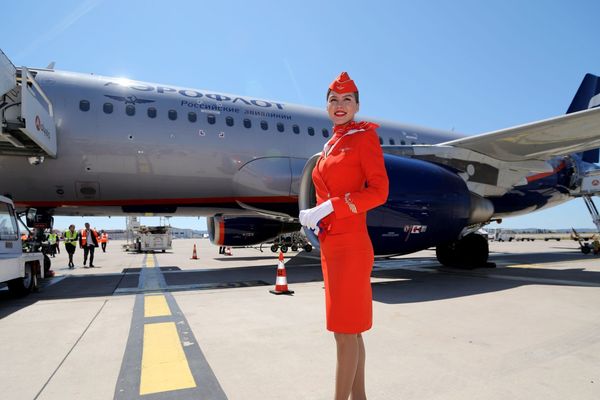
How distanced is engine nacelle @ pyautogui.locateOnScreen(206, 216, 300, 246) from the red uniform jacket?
333 inches

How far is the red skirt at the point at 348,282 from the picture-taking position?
1.79m

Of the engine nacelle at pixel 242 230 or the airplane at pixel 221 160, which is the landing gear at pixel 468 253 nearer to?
the airplane at pixel 221 160

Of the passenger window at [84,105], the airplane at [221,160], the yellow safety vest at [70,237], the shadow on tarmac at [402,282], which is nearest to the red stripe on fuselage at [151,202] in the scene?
the airplane at [221,160]

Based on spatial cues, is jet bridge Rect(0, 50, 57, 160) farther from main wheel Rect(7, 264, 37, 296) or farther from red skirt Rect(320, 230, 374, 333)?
red skirt Rect(320, 230, 374, 333)

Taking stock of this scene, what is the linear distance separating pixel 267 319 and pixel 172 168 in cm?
496

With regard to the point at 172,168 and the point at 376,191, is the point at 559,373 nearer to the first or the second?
the point at 376,191

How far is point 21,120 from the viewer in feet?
18.2

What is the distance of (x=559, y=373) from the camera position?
2.52m

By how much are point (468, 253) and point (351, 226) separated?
8290 mm

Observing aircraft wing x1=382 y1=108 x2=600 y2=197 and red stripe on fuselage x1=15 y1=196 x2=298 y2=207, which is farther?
red stripe on fuselage x1=15 y1=196 x2=298 y2=207

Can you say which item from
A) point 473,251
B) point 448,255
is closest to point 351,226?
point 473,251

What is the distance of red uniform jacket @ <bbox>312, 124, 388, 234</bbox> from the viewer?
1814mm

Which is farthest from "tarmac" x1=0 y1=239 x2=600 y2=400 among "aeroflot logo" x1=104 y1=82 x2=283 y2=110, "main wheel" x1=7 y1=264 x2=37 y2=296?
"aeroflot logo" x1=104 y1=82 x2=283 y2=110

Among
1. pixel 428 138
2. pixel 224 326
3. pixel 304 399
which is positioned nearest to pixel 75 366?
pixel 224 326
